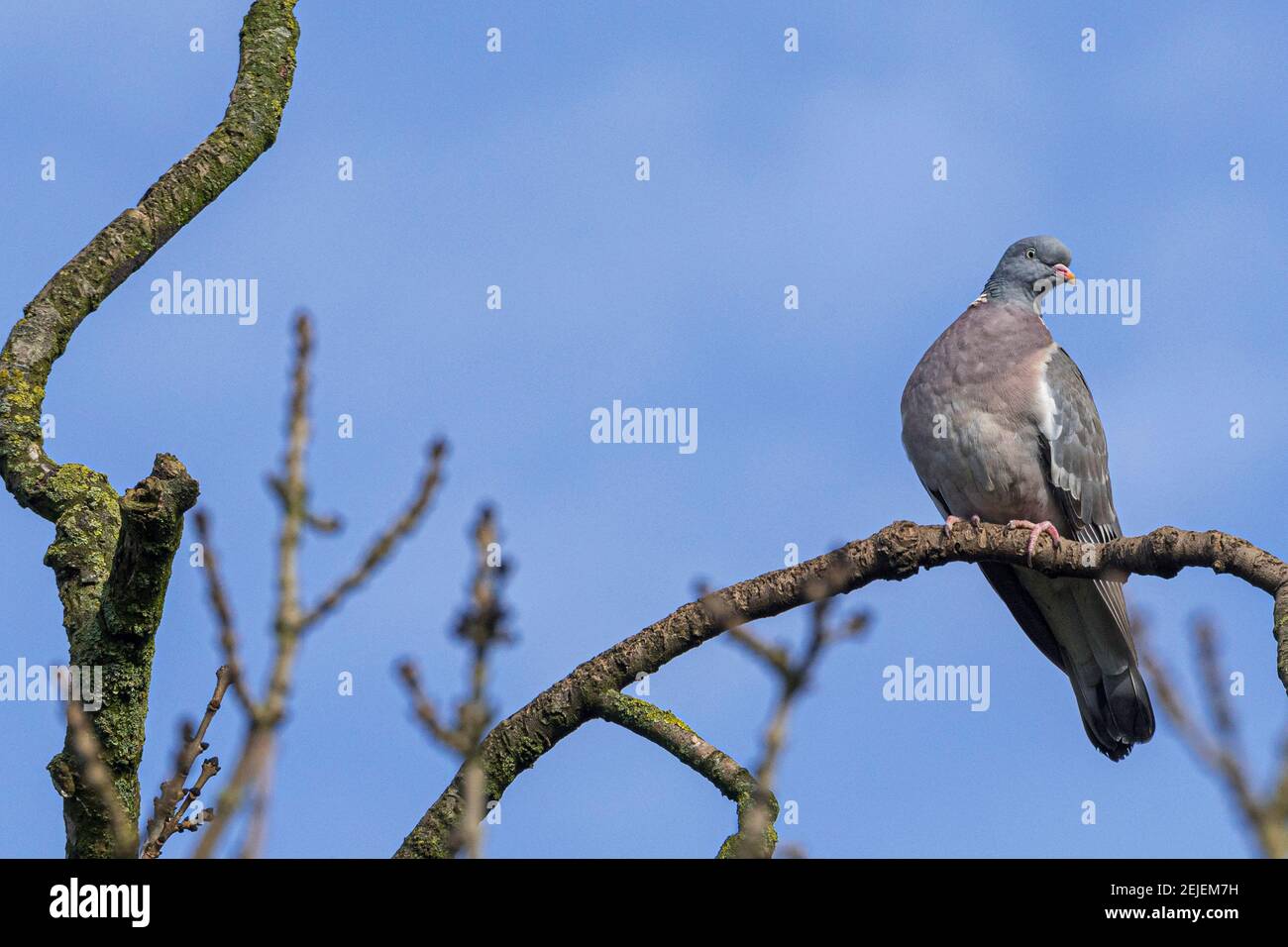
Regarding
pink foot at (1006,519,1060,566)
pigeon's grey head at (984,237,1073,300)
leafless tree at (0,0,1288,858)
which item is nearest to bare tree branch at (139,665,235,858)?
leafless tree at (0,0,1288,858)

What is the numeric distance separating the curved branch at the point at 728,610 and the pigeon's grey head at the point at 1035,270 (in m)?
3.00

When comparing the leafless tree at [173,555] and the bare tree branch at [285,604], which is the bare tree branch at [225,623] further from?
the leafless tree at [173,555]

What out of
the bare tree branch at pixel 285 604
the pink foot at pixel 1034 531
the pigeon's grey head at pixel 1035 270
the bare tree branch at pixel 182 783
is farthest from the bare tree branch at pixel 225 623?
the pigeon's grey head at pixel 1035 270

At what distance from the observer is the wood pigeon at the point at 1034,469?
23.7 feet

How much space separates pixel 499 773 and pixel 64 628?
159 cm

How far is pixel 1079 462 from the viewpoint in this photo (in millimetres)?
7359

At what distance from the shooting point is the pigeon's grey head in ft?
26.3

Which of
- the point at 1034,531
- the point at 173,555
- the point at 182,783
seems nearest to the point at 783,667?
the point at 182,783

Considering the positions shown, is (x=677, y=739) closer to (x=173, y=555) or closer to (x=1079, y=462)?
(x=173, y=555)

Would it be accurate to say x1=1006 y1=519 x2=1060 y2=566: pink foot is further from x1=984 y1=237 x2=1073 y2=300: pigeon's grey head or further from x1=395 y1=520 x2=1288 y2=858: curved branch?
x1=984 y1=237 x2=1073 y2=300: pigeon's grey head

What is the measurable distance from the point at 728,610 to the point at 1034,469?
9.49 ft

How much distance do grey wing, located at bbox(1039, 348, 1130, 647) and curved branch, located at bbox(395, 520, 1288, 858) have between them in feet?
6.47
